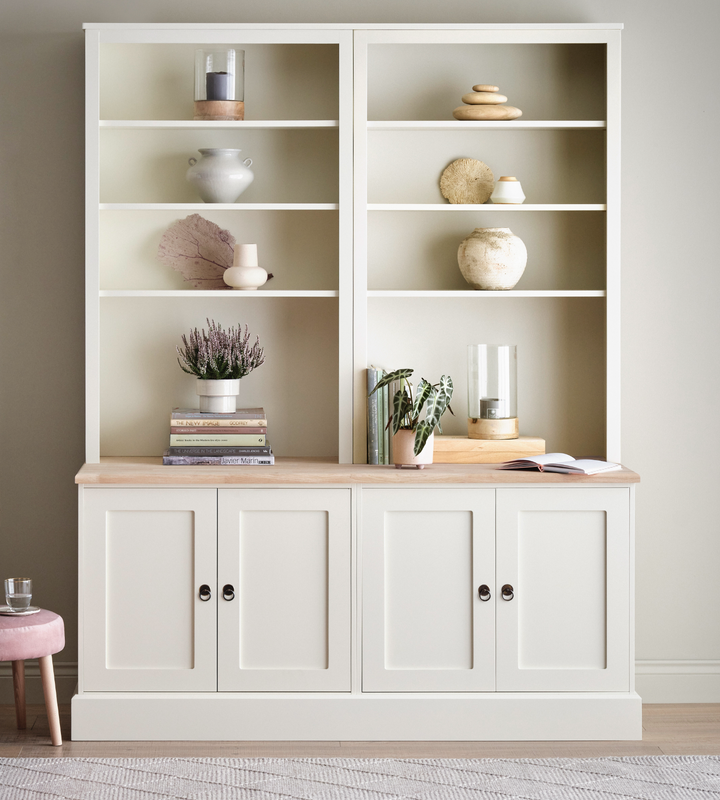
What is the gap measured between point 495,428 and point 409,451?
1.22 ft

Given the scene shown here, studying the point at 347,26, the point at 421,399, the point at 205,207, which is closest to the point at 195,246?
the point at 205,207

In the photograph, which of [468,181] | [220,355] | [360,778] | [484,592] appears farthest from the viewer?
[468,181]

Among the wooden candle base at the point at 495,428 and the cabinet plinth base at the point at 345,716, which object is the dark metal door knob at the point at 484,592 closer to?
the cabinet plinth base at the point at 345,716

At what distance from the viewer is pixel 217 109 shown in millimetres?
2848

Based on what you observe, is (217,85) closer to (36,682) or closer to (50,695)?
(50,695)

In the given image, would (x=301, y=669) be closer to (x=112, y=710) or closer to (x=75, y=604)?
(x=112, y=710)

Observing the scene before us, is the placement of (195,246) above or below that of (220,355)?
above

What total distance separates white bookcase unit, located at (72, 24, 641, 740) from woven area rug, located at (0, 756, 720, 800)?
0.15 meters

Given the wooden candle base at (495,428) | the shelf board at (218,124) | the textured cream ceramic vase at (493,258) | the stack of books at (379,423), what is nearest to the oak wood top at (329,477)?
the stack of books at (379,423)


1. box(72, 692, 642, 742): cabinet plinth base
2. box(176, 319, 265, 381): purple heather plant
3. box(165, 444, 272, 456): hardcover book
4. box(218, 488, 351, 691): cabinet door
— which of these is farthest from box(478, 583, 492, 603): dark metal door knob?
box(176, 319, 265, 381): purple heather plant

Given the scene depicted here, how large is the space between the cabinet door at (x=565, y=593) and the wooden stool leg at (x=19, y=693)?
1561 mm

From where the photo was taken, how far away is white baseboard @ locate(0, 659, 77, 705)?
306 centimetres

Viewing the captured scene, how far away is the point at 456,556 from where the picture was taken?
2.69 metres

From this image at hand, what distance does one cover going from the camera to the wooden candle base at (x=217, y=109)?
112 inches
